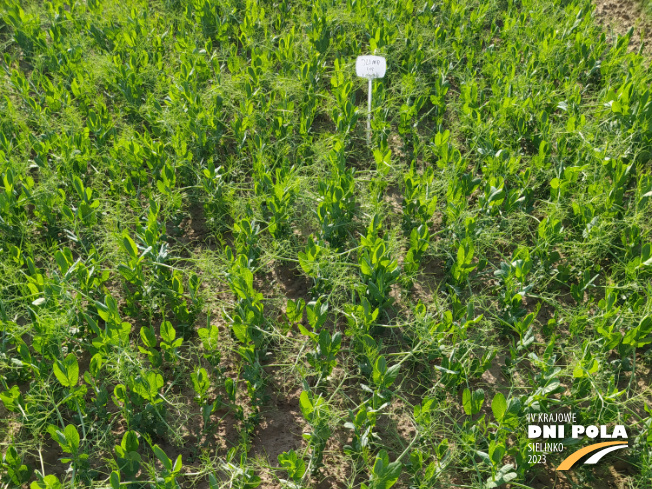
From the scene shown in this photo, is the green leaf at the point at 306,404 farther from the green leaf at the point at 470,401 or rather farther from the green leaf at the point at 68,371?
the green leaf at the point at 68,371

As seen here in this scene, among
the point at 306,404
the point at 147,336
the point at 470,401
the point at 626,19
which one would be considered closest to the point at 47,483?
the point at 147,336

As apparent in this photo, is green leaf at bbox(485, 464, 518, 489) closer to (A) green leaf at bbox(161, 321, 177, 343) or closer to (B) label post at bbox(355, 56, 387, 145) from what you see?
(A) green leaf at bbox(161, 321, 177, 343)

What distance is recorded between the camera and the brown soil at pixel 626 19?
4.80m

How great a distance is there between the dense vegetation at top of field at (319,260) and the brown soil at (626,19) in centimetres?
37

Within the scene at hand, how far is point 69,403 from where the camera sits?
2.22 m

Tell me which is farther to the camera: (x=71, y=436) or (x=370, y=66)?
(x=370, y=66)

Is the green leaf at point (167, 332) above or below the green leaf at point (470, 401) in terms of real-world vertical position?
above

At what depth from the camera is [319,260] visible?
109 inches

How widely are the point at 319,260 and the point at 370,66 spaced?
163cm

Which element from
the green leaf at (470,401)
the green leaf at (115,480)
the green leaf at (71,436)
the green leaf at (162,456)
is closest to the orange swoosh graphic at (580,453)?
the green leaf at (470,401)

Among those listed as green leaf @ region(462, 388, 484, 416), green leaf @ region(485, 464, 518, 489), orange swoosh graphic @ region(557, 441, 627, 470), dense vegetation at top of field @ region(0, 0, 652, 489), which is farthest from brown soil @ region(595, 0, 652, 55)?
green leaf @ region(485, 464, 518, 489)

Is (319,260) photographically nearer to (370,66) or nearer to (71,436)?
(71,436)

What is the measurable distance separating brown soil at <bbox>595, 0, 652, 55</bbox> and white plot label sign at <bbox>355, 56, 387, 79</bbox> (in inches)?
97.7

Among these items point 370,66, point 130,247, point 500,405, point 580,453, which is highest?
point 370,66
